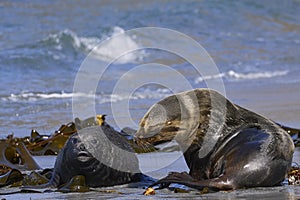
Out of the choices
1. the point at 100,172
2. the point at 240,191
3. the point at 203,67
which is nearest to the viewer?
the point at 240,191

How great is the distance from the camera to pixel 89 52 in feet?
53.0

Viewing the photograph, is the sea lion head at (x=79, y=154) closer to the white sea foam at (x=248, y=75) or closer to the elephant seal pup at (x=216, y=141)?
the elephant seal pup at (x=216, y=141)

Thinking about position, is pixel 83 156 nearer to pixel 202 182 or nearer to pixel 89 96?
pixel 202 182

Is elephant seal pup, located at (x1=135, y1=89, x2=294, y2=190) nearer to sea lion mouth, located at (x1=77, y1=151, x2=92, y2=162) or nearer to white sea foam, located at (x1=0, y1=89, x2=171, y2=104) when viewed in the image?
sea lion mouth, located at (x1=77, y1=151, x2=92, y2=162)

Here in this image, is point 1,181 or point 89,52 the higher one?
point 89,52

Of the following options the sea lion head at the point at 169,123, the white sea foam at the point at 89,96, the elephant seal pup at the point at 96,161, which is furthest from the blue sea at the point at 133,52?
the sea lion head at the point at 169,123

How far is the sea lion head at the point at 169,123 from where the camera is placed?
4.14 meters

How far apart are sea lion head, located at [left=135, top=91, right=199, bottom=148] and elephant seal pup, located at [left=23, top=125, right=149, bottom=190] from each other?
0.31 meters

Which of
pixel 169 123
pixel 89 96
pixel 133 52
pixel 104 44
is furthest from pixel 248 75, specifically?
pixel 169 123

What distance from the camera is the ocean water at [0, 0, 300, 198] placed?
917 centimetres

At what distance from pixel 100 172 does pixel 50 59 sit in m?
10.1

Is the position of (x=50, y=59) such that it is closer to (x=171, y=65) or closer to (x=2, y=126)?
(x=171, y=65)

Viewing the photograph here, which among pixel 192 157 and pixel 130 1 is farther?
pixel 130 1

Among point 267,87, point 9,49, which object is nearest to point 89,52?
point 9,49
